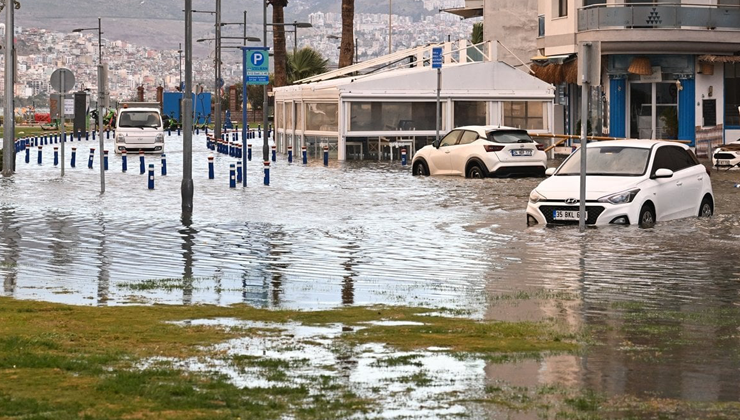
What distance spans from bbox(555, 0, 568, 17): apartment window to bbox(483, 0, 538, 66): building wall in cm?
1270

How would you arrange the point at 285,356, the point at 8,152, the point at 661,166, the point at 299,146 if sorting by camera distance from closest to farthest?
the point at 285,356 → the point at 661,166 → the point at 8,152 → the point at 299,146

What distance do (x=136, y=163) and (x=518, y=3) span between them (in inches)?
1044

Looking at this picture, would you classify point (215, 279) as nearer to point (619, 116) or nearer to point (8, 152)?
point (8, 152)

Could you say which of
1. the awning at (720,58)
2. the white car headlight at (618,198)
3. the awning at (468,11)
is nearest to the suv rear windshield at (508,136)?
the awning at (720,58)

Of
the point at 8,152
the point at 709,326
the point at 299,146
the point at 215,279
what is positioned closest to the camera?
the point at 709,326

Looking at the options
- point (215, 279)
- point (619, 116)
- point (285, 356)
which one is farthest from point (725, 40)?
point (285, 356)

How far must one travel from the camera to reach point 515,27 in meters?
70.2

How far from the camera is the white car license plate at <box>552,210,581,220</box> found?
22.4 metres

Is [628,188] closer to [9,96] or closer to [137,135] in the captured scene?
[9,96]

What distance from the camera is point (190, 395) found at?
8.80 meters

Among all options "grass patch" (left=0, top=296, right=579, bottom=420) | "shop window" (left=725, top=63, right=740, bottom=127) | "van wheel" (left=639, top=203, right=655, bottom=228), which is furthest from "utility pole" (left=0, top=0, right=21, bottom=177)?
"grass patch" (left=0, top=296, right=579, bottom=420)

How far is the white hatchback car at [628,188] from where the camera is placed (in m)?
22.3

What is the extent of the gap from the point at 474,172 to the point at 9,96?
42.0 ft

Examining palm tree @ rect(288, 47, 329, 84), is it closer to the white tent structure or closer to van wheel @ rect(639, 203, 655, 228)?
Answer: the white tent structure
